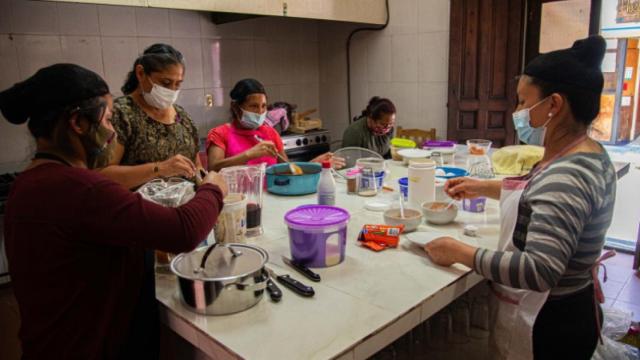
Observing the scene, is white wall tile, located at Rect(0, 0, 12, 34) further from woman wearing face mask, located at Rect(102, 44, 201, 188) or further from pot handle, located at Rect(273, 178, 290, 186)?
pot handle, located at Rect(273, 178, 290, 186)

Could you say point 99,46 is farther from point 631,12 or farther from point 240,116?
point 631,12

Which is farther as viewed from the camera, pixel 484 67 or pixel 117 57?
pixel 484 67

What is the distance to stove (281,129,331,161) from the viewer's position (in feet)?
13.2

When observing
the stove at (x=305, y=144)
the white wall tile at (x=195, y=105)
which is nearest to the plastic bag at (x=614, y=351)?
the stove at (x=305, y=144)

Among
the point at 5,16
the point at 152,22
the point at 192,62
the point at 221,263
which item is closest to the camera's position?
the point at 221,263

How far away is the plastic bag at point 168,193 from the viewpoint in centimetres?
142

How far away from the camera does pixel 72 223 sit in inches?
42.5

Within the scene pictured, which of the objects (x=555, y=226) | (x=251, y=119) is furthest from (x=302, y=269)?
(x=251, y=119)

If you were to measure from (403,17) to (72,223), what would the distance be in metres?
3.75

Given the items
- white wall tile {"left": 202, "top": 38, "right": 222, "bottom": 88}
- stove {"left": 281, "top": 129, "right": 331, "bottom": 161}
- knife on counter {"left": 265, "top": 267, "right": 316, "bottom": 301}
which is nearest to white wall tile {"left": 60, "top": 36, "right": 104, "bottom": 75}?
white wall tile {"left": 202, "top": 38, "right": 222, "bottom": 88}

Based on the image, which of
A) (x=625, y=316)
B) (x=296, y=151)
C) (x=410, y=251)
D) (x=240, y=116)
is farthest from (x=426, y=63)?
(x=410, y=251)

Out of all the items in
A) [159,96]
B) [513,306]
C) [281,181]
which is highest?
[159,96]

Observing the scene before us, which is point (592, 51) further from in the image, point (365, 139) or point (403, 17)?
point (403, 17)

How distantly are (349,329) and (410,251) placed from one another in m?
0.53
